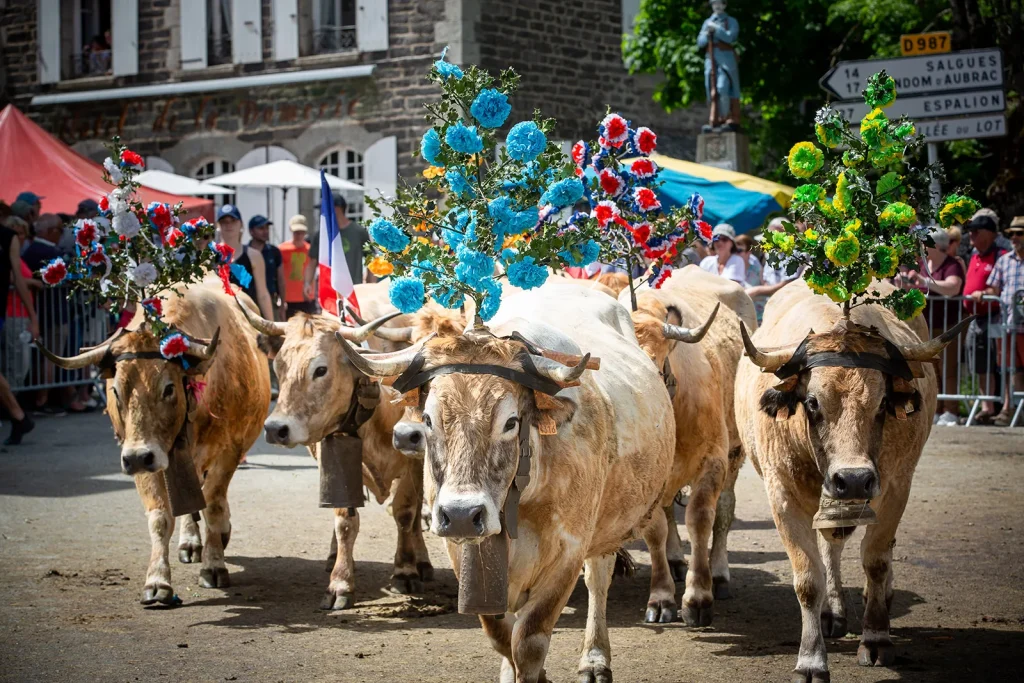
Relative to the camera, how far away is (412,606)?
774cm

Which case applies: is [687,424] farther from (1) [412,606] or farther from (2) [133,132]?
(2) [133,132]

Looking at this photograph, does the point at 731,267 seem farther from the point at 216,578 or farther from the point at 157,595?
the point at 157,595

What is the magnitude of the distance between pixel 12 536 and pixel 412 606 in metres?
3.31

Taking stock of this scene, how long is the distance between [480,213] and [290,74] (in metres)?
20.5

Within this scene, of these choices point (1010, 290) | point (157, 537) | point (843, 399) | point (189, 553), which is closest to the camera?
point (843, 399)

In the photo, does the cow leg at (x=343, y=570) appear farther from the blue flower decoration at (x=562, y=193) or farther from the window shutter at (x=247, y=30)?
the window shutter at (x=247, y=30)

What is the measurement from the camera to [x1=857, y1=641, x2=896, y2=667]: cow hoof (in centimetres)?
637

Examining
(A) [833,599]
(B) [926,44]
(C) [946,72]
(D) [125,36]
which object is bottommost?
(A) [833,599]

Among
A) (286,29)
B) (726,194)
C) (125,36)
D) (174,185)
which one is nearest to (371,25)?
(286,29)

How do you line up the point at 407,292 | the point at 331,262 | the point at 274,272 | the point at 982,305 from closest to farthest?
the point at 407,292 < the point at 331,262 < the point at 982,305 < the point at 274,272

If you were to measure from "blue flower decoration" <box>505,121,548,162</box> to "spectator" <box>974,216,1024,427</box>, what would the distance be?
8.95 metres

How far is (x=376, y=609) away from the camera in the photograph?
770 centimetres

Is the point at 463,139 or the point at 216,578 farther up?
the point at 463,139

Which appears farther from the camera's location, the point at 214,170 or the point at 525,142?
the point at 214,170
